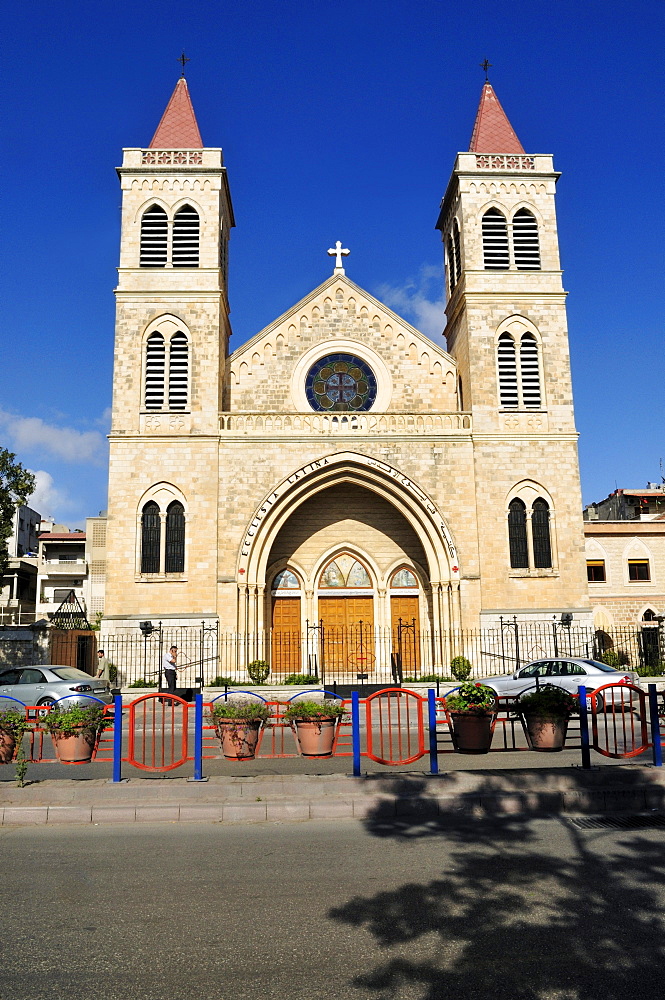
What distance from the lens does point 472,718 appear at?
10.4 meters

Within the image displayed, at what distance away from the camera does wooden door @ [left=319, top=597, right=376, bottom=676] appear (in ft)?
83.4

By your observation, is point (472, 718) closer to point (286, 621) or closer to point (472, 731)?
point (472, 731)

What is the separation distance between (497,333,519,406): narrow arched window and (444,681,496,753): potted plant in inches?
634

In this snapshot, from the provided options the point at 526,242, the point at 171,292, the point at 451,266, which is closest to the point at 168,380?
the point at 171,292

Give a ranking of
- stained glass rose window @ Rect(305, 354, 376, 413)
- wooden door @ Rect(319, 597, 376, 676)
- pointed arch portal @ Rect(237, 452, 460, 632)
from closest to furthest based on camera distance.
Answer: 1. pointed arch portal @ Rect(237, 452, 460, 632)
2. wooden door @ Rect(319, 597, 376, 676)
3. stained glass rose window @ Rect(305, 354, 376, 413)

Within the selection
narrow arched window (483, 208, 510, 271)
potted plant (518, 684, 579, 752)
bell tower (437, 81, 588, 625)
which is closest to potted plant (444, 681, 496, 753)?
potted plant (518, 684, 579, 752)

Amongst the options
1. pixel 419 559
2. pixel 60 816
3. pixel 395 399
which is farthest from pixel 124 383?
pixel 60 816

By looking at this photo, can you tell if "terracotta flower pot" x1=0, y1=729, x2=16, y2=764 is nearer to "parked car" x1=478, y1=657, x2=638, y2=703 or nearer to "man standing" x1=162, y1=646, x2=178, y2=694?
"man standing" x1=162, y1=646, x2=178, y2=694

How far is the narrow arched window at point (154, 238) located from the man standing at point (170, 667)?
40.9 ft

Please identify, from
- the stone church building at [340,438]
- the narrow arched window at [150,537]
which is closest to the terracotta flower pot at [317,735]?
the stone church building at [340,438]

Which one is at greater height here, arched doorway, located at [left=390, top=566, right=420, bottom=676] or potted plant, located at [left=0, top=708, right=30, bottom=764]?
arched doorway, located at [left=390, top=566, right=420, bottom=676]

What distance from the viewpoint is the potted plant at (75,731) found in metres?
10.2

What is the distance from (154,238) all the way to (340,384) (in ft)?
25.2

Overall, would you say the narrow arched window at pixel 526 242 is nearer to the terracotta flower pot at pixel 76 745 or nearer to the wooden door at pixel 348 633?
the wooden door at pixel 348 633
